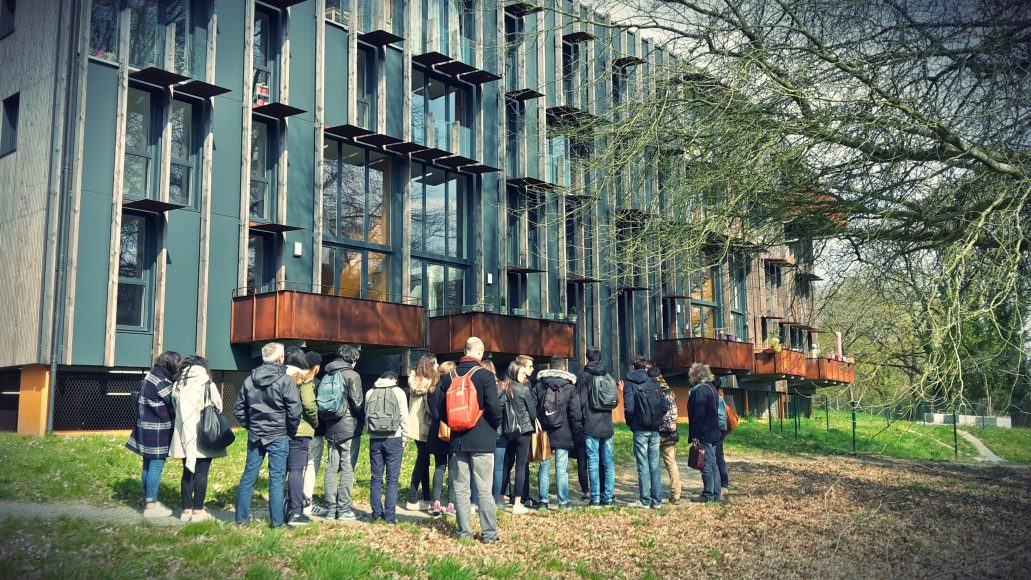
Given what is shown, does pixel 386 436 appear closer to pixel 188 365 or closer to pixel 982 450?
pixel 188 365

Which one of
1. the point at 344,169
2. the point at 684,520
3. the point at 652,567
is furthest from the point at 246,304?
the point at 652,567

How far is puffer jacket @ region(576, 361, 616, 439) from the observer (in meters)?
11.9

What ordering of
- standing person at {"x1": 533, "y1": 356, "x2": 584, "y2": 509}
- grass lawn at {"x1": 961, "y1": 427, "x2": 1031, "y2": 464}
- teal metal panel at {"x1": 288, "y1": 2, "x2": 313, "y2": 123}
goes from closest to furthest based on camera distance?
standing person at {"x1": 533, "y1": 356, "x2": 584, "y2": 509}
teal metal panel at {"x1": 288, "y1": 2, "x2": 313, "y2": 123}
grass lawn at {"x1": 961, "y1": 427, "x2": 1031, "y2": 464}

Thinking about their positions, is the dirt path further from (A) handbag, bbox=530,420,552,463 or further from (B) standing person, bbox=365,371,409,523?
(B) standing person, bbox=365,371,409,523

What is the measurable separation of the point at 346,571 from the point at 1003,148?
26.8 ft

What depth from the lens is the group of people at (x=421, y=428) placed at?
30.1ft

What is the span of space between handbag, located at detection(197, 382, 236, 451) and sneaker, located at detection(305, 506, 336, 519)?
136 cm

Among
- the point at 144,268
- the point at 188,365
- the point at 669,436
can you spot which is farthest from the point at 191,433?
the point at 144,268

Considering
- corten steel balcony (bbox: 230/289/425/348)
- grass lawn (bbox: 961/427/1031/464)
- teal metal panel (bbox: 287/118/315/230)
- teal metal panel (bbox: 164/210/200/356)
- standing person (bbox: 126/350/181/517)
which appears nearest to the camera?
standing person (bbox: 126/350/181/517)

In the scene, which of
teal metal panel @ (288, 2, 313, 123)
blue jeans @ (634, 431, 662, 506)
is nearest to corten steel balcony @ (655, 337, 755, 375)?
teal metal panel @ (288, 2, 313, 123)

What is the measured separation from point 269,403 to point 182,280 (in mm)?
14000

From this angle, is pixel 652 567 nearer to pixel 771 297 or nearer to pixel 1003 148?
pixel 1003 148

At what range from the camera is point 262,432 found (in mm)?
9094

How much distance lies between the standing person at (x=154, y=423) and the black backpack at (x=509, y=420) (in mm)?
3560
